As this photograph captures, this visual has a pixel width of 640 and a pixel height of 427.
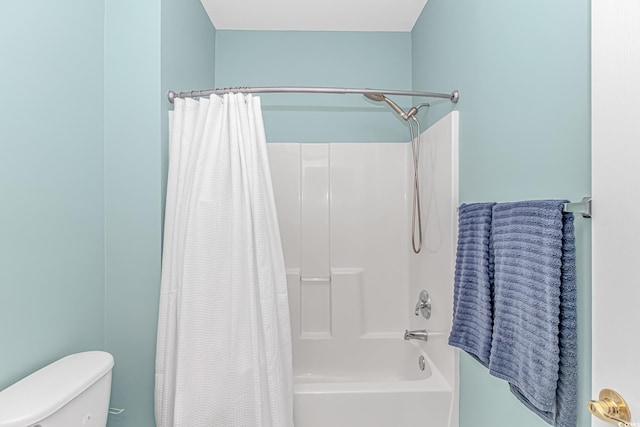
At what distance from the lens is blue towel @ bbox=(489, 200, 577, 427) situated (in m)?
0.91

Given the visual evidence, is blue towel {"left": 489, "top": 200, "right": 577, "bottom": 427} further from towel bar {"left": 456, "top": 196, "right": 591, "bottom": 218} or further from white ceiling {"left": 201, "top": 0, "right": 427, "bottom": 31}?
white ceiling {"left": 201, "top": 0, "right": 427, "bottom": 31}

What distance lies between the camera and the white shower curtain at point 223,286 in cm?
153

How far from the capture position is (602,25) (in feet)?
A: 2.54

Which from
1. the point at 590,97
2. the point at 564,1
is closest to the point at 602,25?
the point at 590,97

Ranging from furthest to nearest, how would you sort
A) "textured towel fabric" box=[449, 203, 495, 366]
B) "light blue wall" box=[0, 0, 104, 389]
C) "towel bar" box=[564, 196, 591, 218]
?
1. "textured towel fabric" box=[449, 203, 495, 366]
2. "light blue wall" box=[0, 0, 104, 389]
3. "towel bar" box=[564, 196, 591, 218]

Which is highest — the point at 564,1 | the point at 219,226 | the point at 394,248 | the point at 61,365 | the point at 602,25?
the point at 564,1

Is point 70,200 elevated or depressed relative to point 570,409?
elevated

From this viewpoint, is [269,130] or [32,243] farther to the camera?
[269,130]

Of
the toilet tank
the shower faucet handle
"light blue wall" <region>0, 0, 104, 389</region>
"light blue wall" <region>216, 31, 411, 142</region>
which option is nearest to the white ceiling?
"light blue wall" <region>216, 31, 411, 142</region>

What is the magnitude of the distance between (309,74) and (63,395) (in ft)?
7.46

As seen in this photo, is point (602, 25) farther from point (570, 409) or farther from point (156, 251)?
point (156, 251)

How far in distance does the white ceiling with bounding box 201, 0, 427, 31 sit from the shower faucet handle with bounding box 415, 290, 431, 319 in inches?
68.0

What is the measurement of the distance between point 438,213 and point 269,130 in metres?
1.31

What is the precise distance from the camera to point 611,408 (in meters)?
0.72
